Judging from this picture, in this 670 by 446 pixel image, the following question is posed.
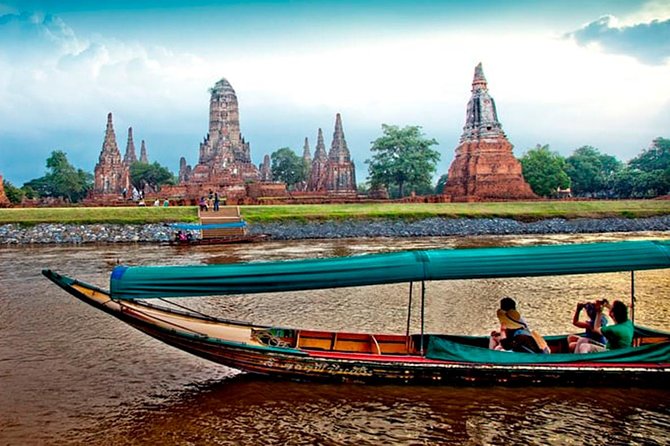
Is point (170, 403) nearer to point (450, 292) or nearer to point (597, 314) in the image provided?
point (597, 314)

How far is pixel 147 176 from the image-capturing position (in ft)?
297

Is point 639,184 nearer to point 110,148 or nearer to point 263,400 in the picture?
point 110,148

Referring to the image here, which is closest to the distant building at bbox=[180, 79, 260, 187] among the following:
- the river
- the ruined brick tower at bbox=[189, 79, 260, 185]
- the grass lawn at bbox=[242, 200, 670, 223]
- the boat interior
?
the ruined brick tower at bbox=[189, 79, 260, 185]

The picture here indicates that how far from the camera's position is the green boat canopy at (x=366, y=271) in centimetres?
951

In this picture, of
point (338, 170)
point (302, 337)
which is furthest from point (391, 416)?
point (338, 170)

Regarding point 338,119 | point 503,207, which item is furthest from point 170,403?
point 338,119

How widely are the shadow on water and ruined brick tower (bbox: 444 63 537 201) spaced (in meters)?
54.0

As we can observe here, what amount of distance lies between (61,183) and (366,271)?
84903 mm

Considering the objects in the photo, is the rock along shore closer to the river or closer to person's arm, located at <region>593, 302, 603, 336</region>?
the river

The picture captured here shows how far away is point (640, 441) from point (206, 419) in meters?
6.01

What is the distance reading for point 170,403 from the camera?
30.6 feet

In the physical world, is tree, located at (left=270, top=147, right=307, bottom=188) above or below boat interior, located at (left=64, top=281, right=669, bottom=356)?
above

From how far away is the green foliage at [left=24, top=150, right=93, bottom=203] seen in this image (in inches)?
3344

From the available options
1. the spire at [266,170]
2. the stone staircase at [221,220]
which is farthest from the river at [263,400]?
the spire at [266,170]
